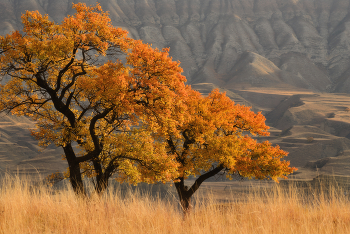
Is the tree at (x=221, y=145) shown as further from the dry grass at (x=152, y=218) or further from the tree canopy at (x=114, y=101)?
the dry grass at (x=152, y=218)

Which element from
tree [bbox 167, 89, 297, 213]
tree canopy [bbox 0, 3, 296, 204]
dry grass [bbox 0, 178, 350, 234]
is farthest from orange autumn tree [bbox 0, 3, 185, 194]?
dry grass [bbox 0, 178, 350, 234]

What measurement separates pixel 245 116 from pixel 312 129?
86.7 metres

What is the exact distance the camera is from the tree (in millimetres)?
22078

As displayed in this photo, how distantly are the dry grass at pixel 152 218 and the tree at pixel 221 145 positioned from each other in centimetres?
1325

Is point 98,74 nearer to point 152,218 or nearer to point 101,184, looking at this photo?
point 101,184

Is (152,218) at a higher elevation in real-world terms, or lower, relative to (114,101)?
lower

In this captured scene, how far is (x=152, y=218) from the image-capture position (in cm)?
703

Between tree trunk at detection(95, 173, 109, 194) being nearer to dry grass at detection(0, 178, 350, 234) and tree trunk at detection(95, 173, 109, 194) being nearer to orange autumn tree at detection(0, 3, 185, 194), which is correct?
orange autumn tree at detection(0, 3, 185, 194)

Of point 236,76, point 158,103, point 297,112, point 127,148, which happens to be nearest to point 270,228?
point 158,103

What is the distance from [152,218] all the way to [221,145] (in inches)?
606

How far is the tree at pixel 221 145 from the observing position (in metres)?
22.1

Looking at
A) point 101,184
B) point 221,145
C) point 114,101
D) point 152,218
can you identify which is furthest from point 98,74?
point 152,218

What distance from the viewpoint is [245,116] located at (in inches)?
957

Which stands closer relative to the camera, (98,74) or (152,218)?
(152,218)
